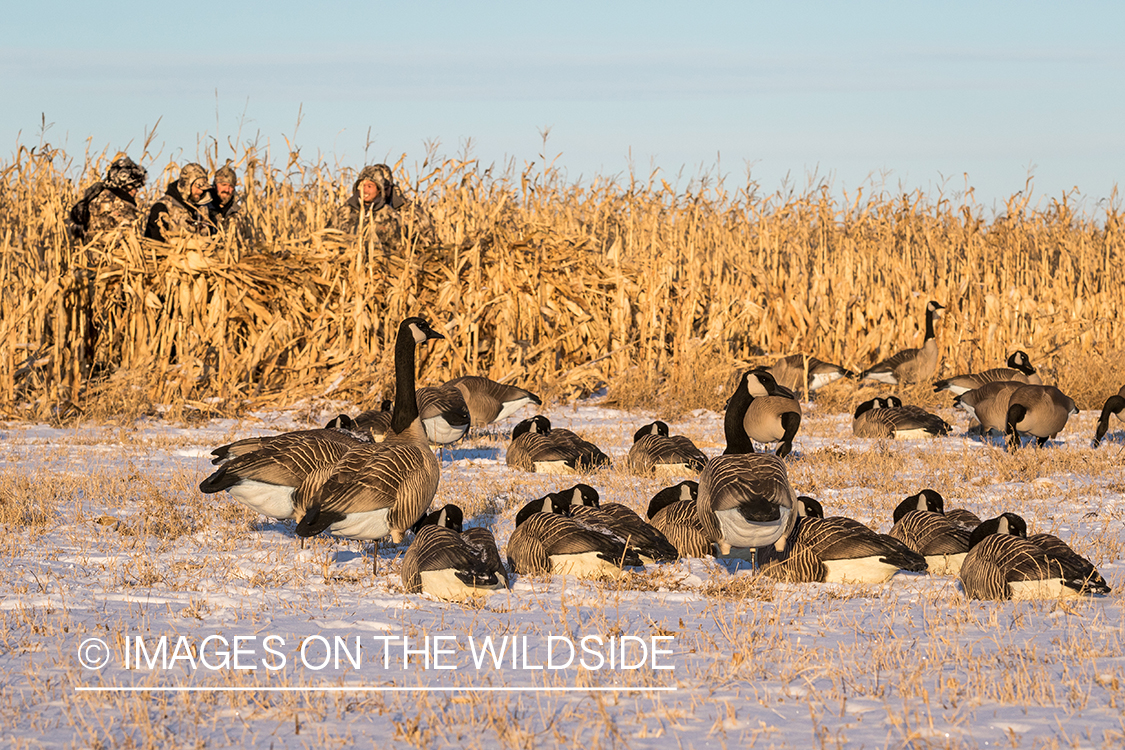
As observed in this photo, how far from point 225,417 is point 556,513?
826 cm

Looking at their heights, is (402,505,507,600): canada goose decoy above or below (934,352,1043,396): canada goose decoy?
below

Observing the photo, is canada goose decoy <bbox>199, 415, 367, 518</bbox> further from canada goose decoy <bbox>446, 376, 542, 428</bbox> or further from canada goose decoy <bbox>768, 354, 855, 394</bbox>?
canada goose decoy <bbox>768, 354, 855, 394</bbox>

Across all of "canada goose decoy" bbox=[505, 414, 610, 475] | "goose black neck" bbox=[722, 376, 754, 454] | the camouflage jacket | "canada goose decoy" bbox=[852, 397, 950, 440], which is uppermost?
the camouflage jacket

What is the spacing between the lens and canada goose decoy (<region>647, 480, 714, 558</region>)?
26.9ft

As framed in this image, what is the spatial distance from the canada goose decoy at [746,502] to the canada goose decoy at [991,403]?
7.08 meters

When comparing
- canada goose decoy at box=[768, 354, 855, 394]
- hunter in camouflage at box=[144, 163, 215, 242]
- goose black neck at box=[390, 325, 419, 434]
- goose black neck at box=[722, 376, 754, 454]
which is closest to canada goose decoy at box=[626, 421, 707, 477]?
goose black neck at box=[722, 376, 754, 454]

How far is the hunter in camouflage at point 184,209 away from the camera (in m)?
16.4

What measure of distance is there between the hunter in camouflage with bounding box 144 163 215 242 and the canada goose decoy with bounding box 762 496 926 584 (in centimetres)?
1153

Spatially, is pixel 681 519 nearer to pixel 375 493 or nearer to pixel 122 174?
pixel 375 493

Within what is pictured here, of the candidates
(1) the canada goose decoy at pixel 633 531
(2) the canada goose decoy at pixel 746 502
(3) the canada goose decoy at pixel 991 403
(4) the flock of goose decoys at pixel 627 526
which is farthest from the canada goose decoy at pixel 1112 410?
(1) the canada goose decoy at pixel 633 531

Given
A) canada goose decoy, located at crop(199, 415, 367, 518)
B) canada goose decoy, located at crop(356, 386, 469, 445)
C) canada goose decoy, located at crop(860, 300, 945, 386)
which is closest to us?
canada goose decoy, located at crop(199, 415, 367, 518)

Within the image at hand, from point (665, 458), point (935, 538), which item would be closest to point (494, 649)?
point (935, 538)

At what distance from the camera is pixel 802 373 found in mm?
16828

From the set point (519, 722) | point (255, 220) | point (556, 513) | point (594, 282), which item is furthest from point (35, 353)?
point (519, 722)
